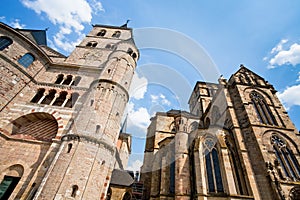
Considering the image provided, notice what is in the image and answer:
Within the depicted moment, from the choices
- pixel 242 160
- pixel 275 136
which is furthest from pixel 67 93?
pixel 275 136

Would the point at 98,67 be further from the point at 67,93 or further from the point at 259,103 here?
the point at 259,103

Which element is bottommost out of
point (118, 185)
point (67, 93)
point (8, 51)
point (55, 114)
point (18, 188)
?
point (18, 188)

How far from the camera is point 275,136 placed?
14406 mm

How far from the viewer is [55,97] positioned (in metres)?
14.9

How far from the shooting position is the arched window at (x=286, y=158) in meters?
12.4

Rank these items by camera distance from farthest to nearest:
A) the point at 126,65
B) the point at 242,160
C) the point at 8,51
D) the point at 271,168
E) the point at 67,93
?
the point at 126,65, the point at 67,93, the point at 8,51, the point at 242,160, the point at 271,168

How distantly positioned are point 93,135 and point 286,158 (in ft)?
50.7

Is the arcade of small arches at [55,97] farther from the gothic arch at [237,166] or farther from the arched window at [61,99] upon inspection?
the gothic arch at [237,166]

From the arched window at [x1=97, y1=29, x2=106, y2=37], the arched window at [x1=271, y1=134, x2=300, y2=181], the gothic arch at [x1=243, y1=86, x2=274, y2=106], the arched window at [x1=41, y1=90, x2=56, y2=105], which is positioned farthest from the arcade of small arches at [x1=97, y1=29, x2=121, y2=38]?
the arched window at [x1=271, y1=134, x2=300, y2=181]

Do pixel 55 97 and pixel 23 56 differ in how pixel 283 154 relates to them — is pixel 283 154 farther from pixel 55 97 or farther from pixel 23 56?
pixel 23 56

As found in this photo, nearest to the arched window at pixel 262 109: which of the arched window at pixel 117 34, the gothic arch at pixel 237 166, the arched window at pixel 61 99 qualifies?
the gothic arch at pixel 237 166

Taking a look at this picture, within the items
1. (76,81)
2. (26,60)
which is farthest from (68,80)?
(26,60)

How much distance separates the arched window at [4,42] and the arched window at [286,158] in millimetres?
24519

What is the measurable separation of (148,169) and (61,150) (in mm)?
9492
